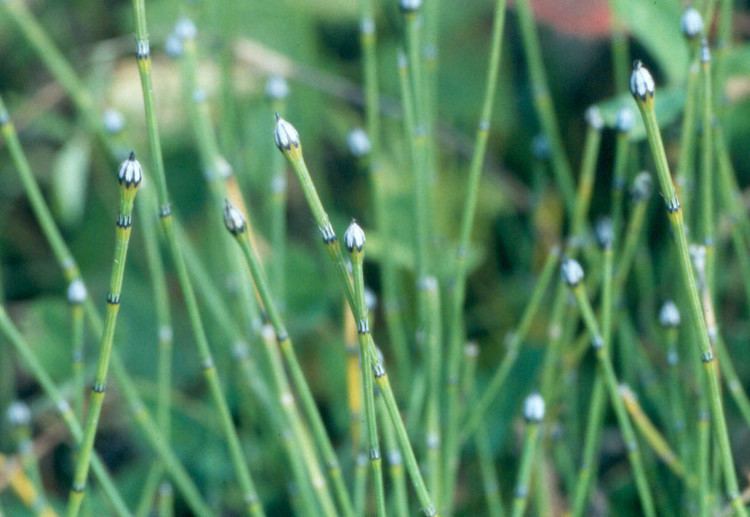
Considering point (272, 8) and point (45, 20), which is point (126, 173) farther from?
point (45, 20)

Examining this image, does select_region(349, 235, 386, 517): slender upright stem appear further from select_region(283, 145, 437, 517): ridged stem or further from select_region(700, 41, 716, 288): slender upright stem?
select_region(700, 41, 716, 288): slender upright stem

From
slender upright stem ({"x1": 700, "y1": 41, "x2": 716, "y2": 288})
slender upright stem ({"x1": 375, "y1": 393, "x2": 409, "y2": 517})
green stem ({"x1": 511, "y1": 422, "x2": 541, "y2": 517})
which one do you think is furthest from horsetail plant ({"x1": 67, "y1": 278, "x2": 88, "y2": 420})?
slender upright stem ({"x1": 700, "y1": 41, "x2": 716, "y2": 288})

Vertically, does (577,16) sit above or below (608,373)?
above

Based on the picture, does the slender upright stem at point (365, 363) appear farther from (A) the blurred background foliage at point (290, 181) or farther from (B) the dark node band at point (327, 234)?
(A) the blurred background foliage at point (290, 181)

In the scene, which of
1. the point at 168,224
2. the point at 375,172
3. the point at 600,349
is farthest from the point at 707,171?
the point at 168,224

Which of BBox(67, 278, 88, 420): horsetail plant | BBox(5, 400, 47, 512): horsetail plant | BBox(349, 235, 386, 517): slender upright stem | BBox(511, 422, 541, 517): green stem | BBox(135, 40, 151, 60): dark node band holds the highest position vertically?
BBox(135, 40, 151, 60): dark node band

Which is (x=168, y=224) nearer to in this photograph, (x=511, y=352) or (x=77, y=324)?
(x=77, y=324)

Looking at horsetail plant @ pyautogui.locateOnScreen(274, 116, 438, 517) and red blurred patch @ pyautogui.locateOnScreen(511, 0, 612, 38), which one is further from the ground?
red blurred patch @ pyautogui.locateOnScreen(511, 0, 612, 38)
